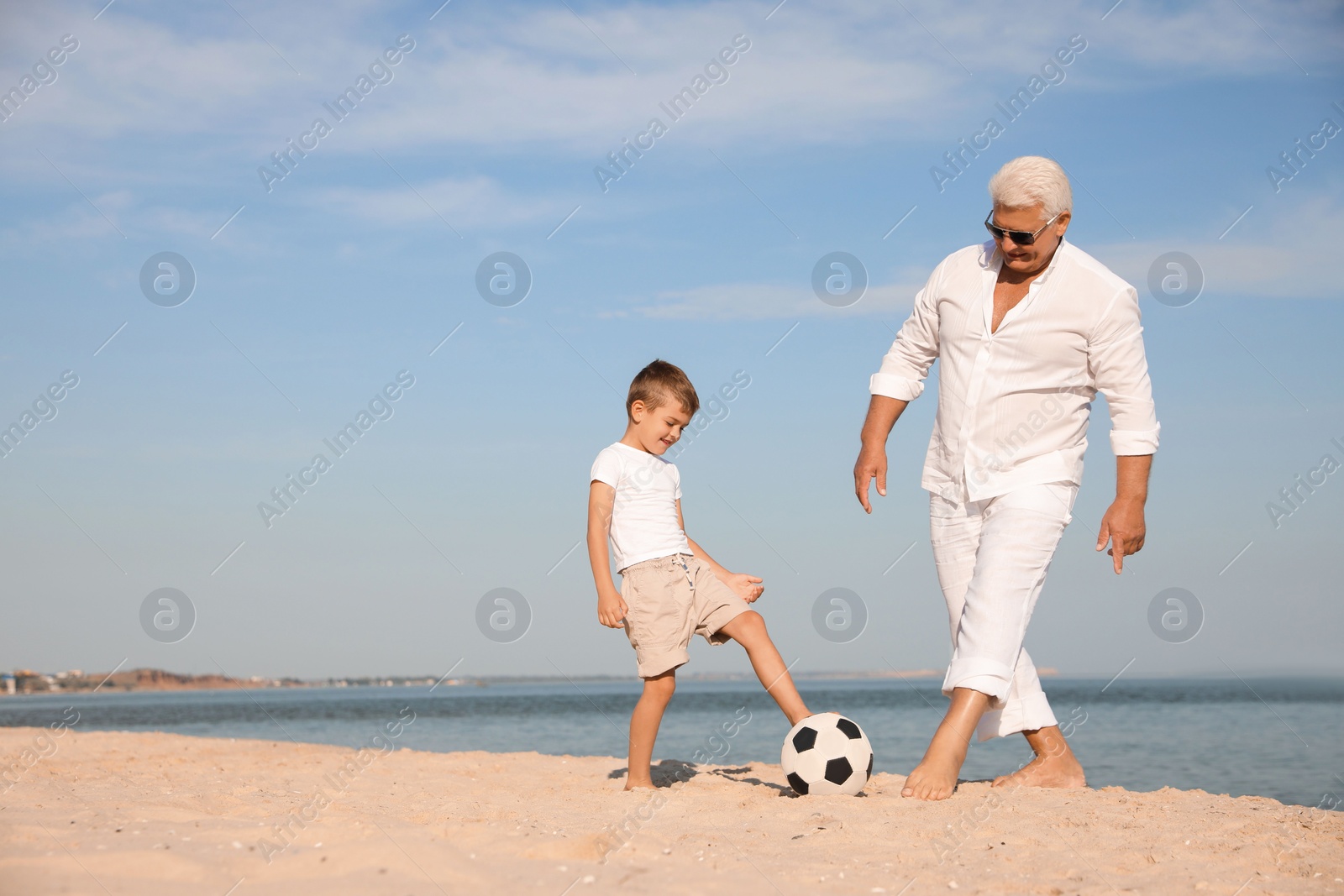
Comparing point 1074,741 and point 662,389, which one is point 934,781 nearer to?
point 662,389

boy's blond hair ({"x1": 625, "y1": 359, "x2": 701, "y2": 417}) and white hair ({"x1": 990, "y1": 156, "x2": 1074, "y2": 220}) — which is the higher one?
white hair ({"x1": 990, "y1": 156, "x2": 1074, "y2": 220})

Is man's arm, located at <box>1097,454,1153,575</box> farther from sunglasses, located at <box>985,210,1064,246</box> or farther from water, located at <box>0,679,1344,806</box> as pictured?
water, located at <box>0,679,1344,806</box>

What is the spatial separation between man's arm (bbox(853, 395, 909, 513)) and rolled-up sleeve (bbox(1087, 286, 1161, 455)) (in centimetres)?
94

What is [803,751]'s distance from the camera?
14.9 feet

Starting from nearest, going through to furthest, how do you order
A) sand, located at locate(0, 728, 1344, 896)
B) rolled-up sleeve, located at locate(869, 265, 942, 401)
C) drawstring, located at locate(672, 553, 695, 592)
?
sand, located at locate(0, 728, 1344, 896) < rolled-up sleeve, located at locate(869, 265, 942, 401) < drawstring, located at locate(672, 553, 695, 592)

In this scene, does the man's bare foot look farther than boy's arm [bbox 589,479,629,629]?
No

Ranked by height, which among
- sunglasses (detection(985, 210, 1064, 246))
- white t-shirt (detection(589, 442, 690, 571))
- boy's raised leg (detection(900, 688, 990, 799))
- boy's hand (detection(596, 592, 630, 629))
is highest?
sunglasses (detection(985, 210, 1064, 246))

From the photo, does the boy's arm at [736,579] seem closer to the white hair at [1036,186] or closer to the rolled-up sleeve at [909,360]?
the rolled-up sleeve at [909,360]

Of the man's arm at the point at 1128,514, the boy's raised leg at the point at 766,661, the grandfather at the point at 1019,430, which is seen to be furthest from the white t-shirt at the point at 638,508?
the man's arm at the point at 1128,514

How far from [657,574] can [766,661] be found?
677 millimetres

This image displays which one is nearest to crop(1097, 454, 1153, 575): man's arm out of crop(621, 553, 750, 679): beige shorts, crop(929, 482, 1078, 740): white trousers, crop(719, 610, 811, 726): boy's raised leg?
crop(929, 482, 1078, 740): white trousers

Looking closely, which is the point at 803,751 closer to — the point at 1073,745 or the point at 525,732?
the point at 1073,745

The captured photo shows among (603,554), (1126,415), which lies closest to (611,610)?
(603,554)

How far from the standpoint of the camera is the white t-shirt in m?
5.06
